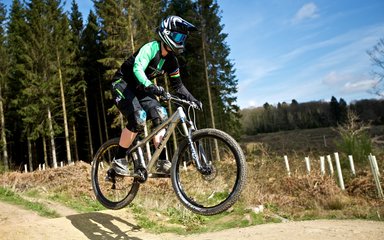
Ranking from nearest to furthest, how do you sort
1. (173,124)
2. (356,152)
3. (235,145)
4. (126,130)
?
(235,145)
(173,124)
(126,130)
(356,152)

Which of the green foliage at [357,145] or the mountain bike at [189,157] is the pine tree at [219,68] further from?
the mountain bike at [189,157]

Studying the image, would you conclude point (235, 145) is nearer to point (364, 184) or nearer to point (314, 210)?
point (314, 210)

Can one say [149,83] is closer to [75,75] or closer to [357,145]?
[357,145]

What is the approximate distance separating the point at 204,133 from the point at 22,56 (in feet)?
85.8

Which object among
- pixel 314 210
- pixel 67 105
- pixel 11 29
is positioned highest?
pixel 11 29

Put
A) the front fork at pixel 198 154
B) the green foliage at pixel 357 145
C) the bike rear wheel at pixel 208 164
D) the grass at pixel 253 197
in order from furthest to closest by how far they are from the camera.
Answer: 1. the green foliage at pixel 357 145
2. the grass at pixel 253 197
3. the front fork at pixel 198 154
4. the bike rear wheel at pixel 208 164

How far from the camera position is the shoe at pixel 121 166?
5.41 meters

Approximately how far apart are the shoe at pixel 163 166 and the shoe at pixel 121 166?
714mm

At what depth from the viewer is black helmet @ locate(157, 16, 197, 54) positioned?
468 cm

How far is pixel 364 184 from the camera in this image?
13.0 m

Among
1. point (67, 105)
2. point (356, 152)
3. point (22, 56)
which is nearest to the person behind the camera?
point (356, 152)

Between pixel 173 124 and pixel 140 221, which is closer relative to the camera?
pixel 173 124

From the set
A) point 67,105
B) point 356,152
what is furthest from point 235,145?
point 67,105

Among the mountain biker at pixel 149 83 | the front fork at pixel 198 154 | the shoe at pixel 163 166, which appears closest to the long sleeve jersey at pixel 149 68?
the mountain biker at pixel 149 83
